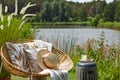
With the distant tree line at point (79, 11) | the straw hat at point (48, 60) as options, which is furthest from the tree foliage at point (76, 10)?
the straw hat at point (48, 60)

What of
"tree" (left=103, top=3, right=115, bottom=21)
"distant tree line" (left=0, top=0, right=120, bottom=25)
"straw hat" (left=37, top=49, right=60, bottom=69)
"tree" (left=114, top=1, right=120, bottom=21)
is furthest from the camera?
"tree" (left=103, top=3, right=115, bottom=21)

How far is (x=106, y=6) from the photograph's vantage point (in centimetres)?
4228

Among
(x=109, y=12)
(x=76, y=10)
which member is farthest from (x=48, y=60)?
(x=76, y=10)

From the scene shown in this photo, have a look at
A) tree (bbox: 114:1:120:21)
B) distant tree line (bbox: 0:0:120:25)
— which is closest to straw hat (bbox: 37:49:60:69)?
distant tree line (bbox: 0:0:120:25)

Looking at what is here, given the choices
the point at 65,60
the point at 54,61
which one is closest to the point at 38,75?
the point at 54,61

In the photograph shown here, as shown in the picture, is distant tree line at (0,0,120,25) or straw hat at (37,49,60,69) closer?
straw hat at (37,49,60,69)

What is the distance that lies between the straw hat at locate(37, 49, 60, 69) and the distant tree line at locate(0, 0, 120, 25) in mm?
28021

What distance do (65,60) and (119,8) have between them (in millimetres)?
34075

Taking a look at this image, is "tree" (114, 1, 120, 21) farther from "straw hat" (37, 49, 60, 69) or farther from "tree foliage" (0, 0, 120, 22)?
"straw hat" (37, 49, 60, 69)

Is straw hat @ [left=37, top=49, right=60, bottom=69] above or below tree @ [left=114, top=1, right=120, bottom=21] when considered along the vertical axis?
above

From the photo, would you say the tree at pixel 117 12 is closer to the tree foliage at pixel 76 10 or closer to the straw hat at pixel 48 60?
the tree foliage at pixel 76 10

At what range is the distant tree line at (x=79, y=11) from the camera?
37409 millimetres

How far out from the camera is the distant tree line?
37.4m

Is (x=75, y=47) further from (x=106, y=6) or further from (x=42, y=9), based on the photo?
(x=106, y=6)
